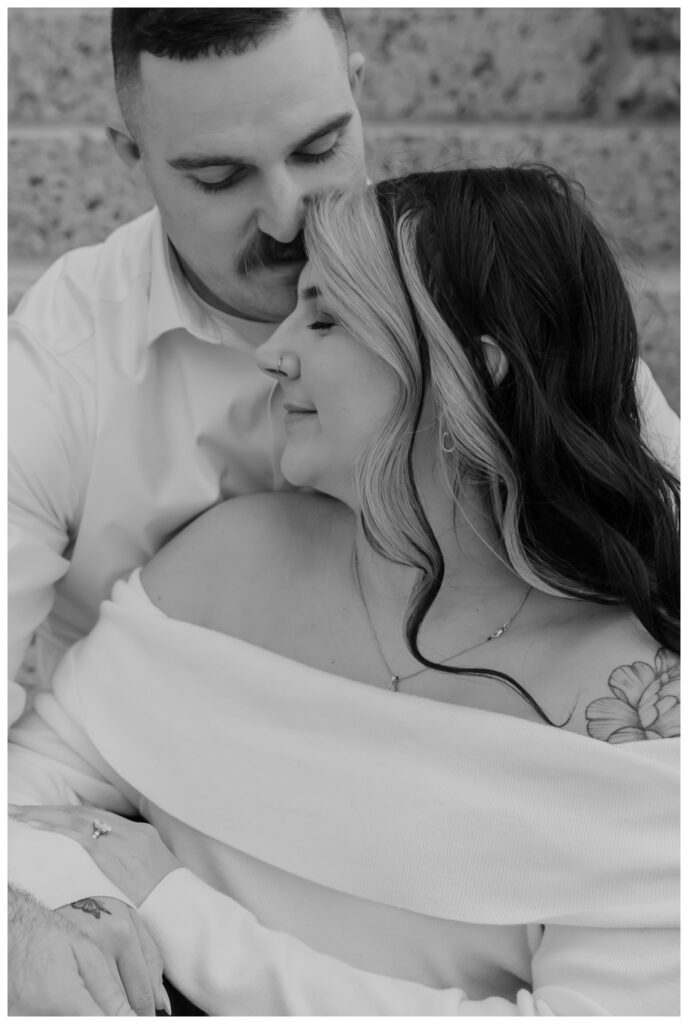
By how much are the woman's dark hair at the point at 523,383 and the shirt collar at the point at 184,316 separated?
1.04 ft

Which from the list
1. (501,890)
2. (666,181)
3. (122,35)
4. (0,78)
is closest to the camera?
(501,890)

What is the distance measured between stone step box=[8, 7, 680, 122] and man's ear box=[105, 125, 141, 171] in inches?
26.0

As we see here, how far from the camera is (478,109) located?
230 cm

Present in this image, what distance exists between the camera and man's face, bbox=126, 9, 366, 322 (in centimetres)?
144

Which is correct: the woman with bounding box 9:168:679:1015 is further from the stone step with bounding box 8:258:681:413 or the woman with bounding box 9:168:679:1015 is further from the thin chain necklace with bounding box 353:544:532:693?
the stone step with bounding box 8:258:681:413

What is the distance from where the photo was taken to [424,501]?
1463 mm

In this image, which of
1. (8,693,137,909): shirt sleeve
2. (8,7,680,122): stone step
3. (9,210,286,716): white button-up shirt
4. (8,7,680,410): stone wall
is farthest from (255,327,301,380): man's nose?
(8,7,680,122): stone step

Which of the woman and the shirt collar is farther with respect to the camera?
the shirt collar

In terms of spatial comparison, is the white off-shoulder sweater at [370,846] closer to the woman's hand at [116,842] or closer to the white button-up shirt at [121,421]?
the woman's hand at [116,842]

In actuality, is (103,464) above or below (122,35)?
below

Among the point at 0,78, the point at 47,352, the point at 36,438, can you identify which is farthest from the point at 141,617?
the point at 0,78

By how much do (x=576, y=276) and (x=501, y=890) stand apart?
0.75 m

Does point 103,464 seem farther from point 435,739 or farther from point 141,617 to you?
point 435,739

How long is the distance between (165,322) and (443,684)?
711 mm
